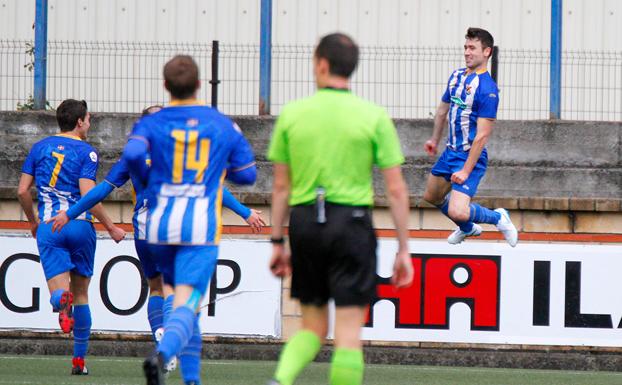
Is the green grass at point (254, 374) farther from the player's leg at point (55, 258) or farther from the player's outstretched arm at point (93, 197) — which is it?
the player's outstretched arm at point (93, 197)

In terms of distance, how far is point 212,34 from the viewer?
53.1ft

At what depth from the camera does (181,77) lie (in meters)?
7.38

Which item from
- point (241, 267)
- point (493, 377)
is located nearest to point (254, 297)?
point (241, 267)

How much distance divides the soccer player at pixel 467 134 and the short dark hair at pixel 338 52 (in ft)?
13.7

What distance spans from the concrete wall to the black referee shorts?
7306 mm

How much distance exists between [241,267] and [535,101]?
12.8ft

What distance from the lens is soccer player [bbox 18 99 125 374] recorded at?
10609 millimetres

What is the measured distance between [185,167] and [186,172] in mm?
28

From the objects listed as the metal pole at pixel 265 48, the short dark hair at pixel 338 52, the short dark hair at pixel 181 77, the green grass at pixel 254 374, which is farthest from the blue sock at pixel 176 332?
the metal pole at pixel 265 48

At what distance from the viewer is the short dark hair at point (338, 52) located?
669 centimetres

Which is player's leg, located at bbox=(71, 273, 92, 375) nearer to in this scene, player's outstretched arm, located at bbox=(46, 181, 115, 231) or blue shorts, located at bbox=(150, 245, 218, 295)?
player's outstretched arm, located at bbox=(46, 181, 115, 231)

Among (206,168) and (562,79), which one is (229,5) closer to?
(562,79)

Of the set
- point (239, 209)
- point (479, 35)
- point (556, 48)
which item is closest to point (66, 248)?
point (239, 209)

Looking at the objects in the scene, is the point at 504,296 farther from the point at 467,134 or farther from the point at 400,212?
the point at 400,212
